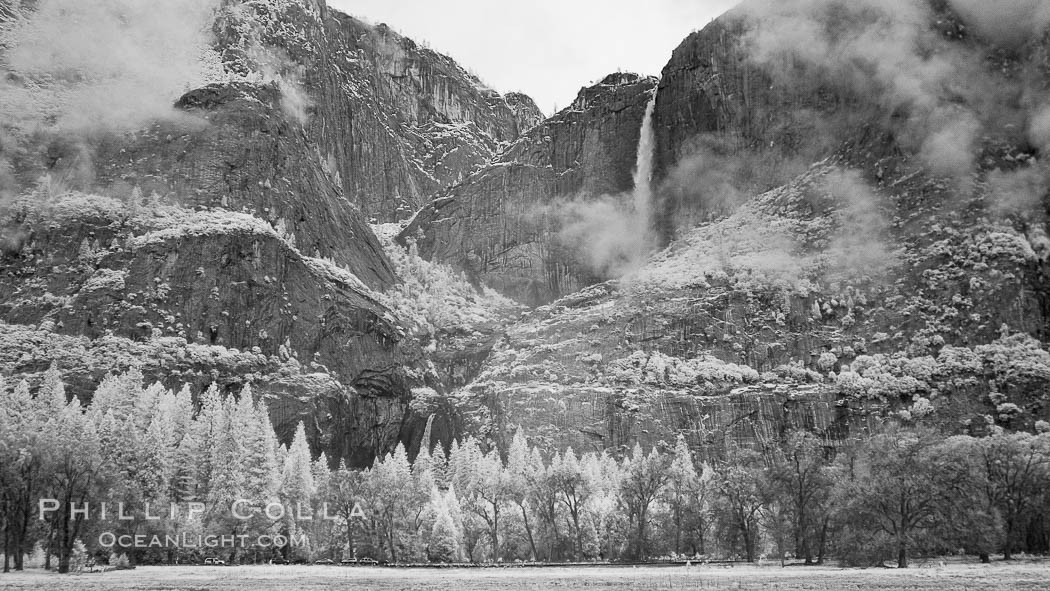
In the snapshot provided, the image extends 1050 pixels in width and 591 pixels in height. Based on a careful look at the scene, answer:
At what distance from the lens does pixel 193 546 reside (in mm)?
109312

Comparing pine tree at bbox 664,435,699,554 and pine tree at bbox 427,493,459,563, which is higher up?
pine tree at bbox 664,435,699,554

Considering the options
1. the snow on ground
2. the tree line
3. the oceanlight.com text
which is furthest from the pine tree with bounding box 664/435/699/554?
the oceanlight.com text

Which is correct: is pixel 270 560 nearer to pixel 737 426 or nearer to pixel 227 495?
pixel 227 495

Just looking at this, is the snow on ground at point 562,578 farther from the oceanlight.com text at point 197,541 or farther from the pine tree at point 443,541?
the pine tree at point 443,541

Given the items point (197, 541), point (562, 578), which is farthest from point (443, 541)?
point (562, 578)

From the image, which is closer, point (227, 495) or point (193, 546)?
point (193, 546)

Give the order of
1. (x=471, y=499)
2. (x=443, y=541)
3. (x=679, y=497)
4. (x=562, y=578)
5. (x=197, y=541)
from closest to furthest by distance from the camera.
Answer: (x=562, y=578), (x=197, y=541), (x=679, y=497), (x=443, y=541), (x=471, y=499)

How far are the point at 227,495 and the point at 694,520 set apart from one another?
5358 centimetres

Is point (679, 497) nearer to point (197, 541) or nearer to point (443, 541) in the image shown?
point (443, 541)

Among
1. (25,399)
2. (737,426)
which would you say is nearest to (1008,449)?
(737,426)

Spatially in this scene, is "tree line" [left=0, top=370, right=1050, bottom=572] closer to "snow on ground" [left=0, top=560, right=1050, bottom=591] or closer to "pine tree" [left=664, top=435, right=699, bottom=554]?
"pine tree" [left=664, top=435, right=699, bottom=554]

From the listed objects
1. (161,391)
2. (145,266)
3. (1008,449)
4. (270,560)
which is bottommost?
(270,560)

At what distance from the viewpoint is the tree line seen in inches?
3597

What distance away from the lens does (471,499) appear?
128 metres
